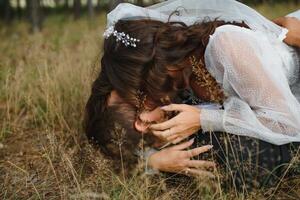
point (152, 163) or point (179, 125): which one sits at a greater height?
point (179, 125)

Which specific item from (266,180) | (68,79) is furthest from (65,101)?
(266,180)

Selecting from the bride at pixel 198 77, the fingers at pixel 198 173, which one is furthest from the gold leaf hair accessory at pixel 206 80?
the fingers at pixel 198 173

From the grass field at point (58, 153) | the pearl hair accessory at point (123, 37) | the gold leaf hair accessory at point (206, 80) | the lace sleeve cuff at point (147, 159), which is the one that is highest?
the pearl hair accessory at point (123, 37)

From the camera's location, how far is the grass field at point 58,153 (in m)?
2.22

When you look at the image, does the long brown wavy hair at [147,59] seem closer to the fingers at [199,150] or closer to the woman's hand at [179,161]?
the woman's hand at [179,161]

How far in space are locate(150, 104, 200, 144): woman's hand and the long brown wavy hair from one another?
0.15 meters

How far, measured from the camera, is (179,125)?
7.57ft

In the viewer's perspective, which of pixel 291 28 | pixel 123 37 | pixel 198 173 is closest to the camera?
pixel 198 173

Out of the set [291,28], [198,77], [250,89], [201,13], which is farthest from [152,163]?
[291,28]

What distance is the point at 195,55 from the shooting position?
97.2 inches

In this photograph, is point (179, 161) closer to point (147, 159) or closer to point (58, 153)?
point (147, 159)

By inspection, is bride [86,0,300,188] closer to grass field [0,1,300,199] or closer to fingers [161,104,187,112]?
fingers [161,104,187,112]

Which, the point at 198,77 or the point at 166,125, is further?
the point at 198,77

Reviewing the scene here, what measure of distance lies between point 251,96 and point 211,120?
0.21 m
